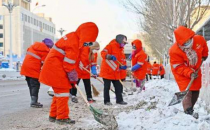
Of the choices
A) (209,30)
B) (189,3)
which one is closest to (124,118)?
(209,30)

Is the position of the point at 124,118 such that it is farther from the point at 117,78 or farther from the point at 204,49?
the point at 117,78

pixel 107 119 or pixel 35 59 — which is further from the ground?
pixel 35 59

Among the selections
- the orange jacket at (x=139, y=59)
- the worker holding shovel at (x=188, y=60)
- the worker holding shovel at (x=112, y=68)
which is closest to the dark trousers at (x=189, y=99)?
the worker holding shovel at (x=188, y=60)

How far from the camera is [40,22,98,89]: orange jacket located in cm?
574

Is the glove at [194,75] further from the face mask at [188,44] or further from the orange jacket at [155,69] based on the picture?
the orange jacket at [155,69]

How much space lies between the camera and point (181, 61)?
600 centimetres

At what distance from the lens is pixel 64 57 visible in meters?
5.79

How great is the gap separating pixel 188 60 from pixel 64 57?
2.11 m

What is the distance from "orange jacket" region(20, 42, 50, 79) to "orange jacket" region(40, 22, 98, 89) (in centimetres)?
278

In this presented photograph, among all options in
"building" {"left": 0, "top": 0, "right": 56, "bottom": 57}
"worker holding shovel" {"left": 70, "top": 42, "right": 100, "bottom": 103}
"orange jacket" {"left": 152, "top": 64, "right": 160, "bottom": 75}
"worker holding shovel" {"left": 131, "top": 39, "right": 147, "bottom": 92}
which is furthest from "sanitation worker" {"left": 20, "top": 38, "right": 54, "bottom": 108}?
"building" {"left": 0, "top": 0, "right": 56, "bottom": 57}

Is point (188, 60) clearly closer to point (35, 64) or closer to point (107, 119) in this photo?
point (107, 119)

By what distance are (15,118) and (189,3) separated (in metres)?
13.5

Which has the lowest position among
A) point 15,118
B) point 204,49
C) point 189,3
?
point 15,118

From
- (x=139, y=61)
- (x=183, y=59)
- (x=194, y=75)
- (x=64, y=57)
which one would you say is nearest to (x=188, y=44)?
(x=183, y=59)
